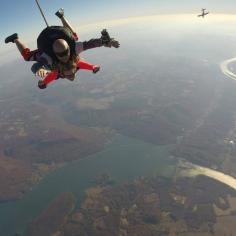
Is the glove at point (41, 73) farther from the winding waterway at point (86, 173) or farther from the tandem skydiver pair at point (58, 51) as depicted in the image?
the winding waterway at point (86, 173)

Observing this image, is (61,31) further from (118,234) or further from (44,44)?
(118,234)

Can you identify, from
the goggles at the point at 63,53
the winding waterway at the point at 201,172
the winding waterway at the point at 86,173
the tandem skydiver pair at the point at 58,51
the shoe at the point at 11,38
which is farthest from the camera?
the winding waterway at the point at 86,173


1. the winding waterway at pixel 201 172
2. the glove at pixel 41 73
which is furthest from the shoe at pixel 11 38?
the winding waterway at pixel 201 172

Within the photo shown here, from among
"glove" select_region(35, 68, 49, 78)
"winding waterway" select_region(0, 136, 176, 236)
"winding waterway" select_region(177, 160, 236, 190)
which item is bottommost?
"winding waterway" select_region(177, 160, 236, 190)

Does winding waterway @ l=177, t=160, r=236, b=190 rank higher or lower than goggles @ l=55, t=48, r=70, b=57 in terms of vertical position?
lower

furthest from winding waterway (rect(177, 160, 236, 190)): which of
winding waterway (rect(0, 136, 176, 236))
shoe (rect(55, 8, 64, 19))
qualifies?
shoe (rect(55, 8, 64, 19))

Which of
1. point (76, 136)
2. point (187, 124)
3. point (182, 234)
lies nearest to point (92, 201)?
point (182, 234)

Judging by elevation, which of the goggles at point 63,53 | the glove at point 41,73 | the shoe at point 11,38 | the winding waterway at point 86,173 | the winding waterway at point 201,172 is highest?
the shoe at point 11,38

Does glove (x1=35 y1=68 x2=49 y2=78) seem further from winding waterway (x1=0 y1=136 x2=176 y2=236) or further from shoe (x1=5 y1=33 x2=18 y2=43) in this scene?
winding waterway (x1=0 y1=136 x2=176 y2=236)

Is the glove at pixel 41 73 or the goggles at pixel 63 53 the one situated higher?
the goggles at pixel 63 53

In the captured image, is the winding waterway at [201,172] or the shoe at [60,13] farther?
the winding waterway at [201,172]

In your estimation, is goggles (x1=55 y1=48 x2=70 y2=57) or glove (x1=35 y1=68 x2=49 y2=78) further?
glove (x1=35 y1=68 x2=49 y2=78)
